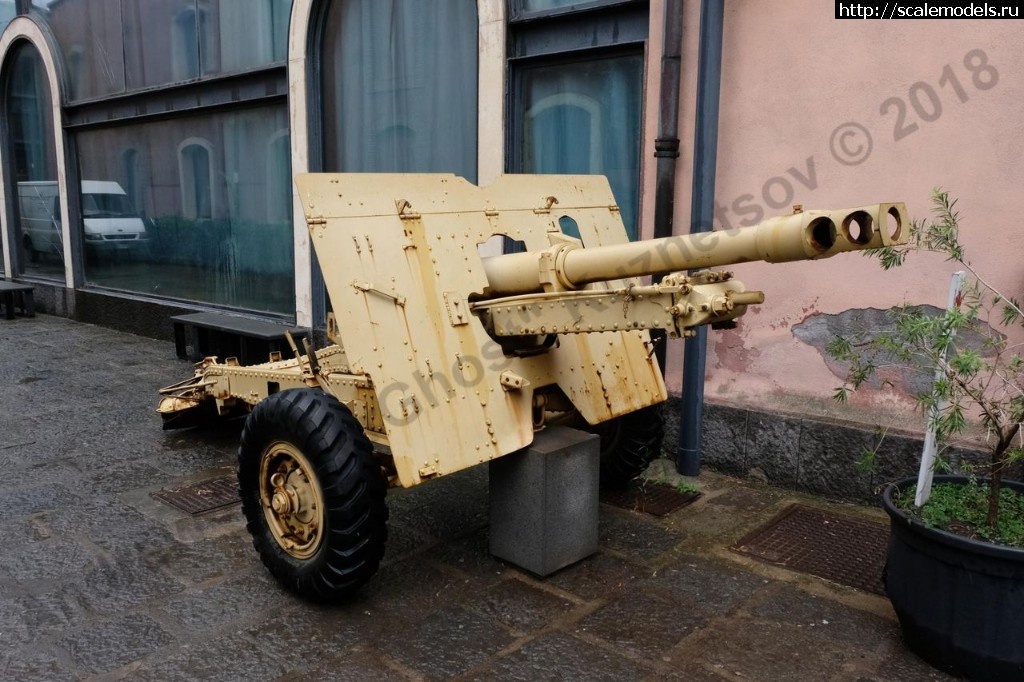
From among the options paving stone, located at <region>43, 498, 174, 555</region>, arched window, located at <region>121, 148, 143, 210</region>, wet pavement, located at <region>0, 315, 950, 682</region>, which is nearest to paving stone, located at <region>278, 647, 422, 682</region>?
wet pavement, located at <region>0, 315, 950, 682</region>

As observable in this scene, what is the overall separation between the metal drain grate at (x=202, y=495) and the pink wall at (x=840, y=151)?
286cm

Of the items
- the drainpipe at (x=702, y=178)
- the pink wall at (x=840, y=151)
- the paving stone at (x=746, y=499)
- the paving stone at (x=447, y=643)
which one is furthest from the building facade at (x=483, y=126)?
the paving stone at (x=447, y=643)

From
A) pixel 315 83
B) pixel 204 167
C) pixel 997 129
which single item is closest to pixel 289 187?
pixel 315 83

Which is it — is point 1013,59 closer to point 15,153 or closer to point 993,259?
point 993,259

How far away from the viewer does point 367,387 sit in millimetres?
3828

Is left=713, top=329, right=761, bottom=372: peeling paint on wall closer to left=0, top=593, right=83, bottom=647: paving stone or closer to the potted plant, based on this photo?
the potted plant

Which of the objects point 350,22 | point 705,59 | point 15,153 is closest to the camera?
point 705,59

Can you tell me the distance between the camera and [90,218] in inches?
462

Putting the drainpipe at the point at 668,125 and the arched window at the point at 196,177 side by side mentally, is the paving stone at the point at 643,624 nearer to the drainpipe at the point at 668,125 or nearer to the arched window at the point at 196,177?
the drainpipe at the point at 668,125

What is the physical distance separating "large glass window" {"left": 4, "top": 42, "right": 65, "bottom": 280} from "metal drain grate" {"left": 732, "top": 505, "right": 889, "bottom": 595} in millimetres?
11690

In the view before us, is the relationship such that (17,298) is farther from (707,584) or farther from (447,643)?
(707,584)

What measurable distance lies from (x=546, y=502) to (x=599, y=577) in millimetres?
449

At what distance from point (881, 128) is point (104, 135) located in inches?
395

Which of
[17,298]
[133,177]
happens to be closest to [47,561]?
[133,177]
